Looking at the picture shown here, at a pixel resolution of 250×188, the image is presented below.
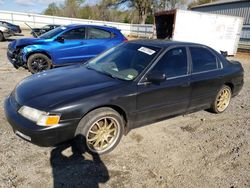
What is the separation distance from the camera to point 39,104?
3020mm

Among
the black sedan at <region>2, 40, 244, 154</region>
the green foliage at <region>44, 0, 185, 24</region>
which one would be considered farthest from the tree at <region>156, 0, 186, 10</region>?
the black sedan at <region>2, 40, 244, 154</region>

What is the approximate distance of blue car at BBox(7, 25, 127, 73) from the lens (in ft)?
24.1

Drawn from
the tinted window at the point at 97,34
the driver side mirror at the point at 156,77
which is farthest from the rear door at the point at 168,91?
the tinted window at the point at 97,34

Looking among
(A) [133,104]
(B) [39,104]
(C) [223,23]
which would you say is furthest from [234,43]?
(B) [39,104]

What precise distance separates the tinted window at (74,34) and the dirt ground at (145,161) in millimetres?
4124

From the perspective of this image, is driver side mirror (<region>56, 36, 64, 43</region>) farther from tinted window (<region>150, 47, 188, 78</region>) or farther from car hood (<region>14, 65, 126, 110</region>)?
tinted window (<region>150, 47, 188, 78</region>)

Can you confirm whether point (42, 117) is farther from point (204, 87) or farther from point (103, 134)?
point (204, 87)

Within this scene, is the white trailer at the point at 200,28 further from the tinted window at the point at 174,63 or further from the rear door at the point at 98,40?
the tinted window at the point at 174,63

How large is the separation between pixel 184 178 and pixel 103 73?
1.99 metres

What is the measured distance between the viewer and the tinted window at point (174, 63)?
12.8ft

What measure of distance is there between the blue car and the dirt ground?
11.0 feet

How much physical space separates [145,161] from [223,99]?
9.16ft

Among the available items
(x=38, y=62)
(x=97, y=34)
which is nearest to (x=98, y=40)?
(x=97, y=34)

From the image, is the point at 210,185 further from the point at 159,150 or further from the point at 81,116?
the point at 81,116
